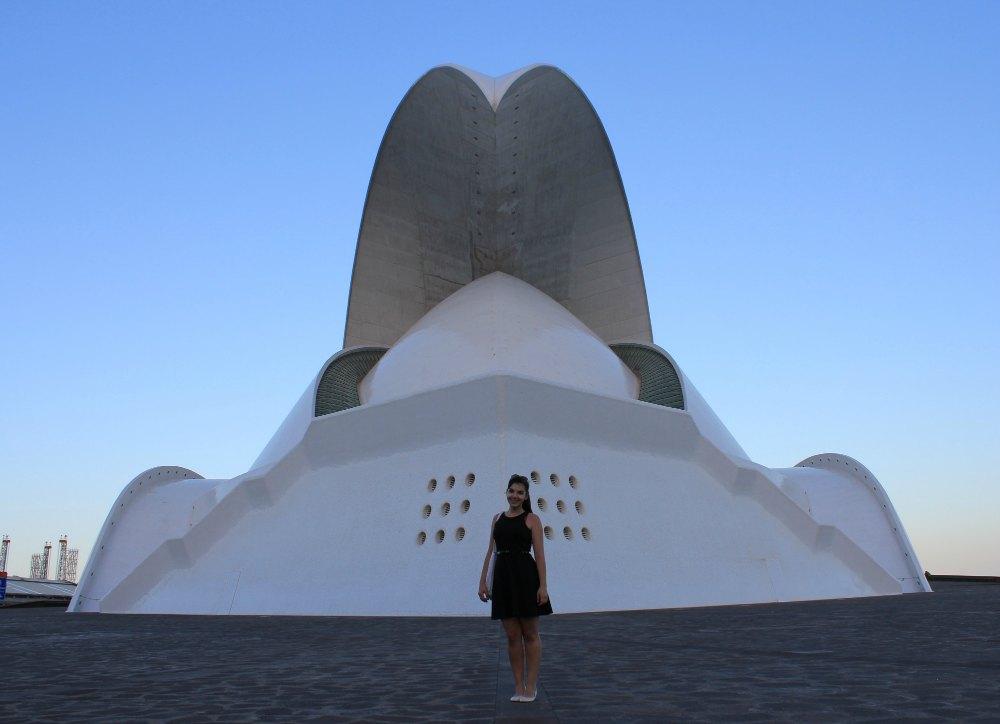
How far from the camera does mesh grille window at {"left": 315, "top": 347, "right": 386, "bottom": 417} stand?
17.0 meters

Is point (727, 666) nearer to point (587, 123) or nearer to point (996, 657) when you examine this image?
point (996, 657)

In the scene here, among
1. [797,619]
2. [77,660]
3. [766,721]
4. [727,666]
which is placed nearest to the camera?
[766,721]

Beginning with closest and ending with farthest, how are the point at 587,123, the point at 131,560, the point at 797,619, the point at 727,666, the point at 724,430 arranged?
the point at 727,666 → the point at 797,619 → the point at 131,560 → the point at 724,430 → the point at 587,123

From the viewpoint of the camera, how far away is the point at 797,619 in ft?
27.1

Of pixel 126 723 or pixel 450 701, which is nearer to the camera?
pixel 126 723

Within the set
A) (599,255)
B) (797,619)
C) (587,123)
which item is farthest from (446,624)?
(587,123)

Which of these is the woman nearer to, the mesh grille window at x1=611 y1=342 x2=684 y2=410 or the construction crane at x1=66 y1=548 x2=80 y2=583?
the mesh grille window at x1=611 y1=342 x2=684 y2=410

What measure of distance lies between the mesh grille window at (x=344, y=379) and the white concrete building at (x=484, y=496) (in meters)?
0.05

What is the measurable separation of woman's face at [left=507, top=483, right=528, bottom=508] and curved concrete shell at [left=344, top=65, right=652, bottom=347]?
1806cm

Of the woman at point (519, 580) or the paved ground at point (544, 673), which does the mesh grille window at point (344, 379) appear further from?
the woman at point (519, 580)

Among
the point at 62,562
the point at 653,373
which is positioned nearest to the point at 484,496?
the point at 653,373

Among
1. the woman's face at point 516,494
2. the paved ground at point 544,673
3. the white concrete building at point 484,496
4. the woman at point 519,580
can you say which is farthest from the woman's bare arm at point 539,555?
the white concrete building at point 484,496

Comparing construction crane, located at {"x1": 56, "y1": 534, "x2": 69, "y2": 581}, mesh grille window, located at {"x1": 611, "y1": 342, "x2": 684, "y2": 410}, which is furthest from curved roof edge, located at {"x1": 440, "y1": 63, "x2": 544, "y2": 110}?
construction crane, located at {"x1": 56, "y1": 534, "x2": 69, "y2": 581}

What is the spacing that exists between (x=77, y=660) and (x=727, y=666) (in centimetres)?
467
